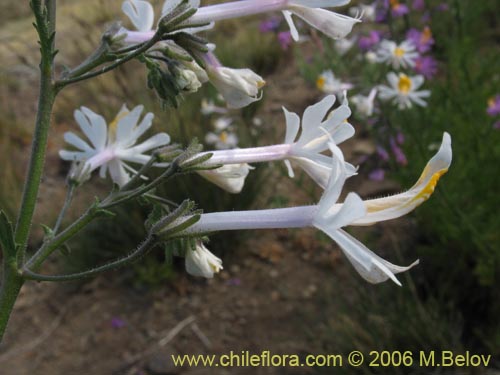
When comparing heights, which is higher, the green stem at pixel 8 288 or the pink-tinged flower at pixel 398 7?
the green stem at pixel 8 288

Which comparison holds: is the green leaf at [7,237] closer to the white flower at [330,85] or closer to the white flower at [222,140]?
the white flower at [330,85]

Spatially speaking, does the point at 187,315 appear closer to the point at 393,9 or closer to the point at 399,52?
the point at 399,52

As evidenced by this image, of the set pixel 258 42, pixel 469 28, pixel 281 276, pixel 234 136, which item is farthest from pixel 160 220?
pixel 258 42

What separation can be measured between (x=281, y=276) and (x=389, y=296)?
0.85 m

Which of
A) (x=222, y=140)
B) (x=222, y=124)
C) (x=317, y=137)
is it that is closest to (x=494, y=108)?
(x=222, y=140)

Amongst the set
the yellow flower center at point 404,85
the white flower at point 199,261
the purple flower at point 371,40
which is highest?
the white flower at point 199,261

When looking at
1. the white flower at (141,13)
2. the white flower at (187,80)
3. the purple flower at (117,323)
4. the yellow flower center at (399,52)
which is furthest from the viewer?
the purple flower at (117,323)

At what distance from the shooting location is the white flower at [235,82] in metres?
1.16

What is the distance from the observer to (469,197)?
2980mm

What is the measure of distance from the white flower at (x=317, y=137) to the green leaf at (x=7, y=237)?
56 cm

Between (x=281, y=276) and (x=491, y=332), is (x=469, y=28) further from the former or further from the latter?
(x=491, y=332)

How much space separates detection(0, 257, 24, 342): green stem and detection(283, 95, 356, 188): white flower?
591 millimetres

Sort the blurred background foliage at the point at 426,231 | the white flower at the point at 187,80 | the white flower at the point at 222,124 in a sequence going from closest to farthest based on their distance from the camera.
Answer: the white flower at the point at 187,80, the blurred background foliage at the point at 426,231, the white flower at the point at 222,124

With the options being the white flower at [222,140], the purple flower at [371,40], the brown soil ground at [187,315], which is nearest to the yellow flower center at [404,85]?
the purple flower at [371,40]
